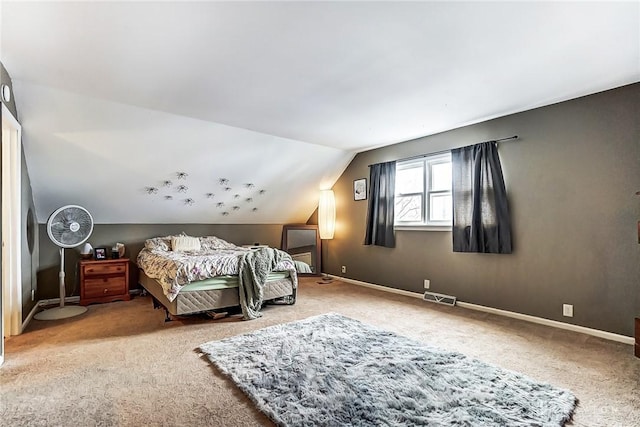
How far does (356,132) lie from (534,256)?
2552 millimetres

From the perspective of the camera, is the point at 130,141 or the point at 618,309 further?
the point at 130,141

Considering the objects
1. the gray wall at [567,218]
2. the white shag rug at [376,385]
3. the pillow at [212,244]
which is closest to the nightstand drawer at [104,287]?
the pillow at [212,244]

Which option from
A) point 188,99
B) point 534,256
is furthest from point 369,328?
point 188,99

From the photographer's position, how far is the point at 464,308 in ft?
12.9

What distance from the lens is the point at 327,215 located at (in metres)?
5.85

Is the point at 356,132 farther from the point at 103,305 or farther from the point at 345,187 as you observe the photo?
the point at 103,305

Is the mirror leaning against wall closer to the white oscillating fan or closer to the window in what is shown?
the window

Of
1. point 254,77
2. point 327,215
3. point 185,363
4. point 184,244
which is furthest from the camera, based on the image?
point 327,215

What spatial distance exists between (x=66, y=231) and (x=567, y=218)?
5424mm

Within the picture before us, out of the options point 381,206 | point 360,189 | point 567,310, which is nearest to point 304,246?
point 360,189

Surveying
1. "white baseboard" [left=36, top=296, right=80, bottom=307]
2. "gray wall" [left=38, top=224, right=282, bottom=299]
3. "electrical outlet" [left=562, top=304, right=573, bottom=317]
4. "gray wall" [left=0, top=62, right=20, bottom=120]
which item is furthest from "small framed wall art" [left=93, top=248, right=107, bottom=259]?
"electrical outlet" [left=562, top=304, right=573, bottom=317]

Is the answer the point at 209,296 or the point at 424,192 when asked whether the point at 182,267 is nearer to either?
the point at 209,296

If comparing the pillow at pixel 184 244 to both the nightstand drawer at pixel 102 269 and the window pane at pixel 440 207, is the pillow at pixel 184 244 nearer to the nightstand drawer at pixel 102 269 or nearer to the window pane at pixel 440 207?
the nightstand drawer at pixel 102 269

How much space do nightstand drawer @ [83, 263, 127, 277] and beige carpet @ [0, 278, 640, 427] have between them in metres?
0.44
